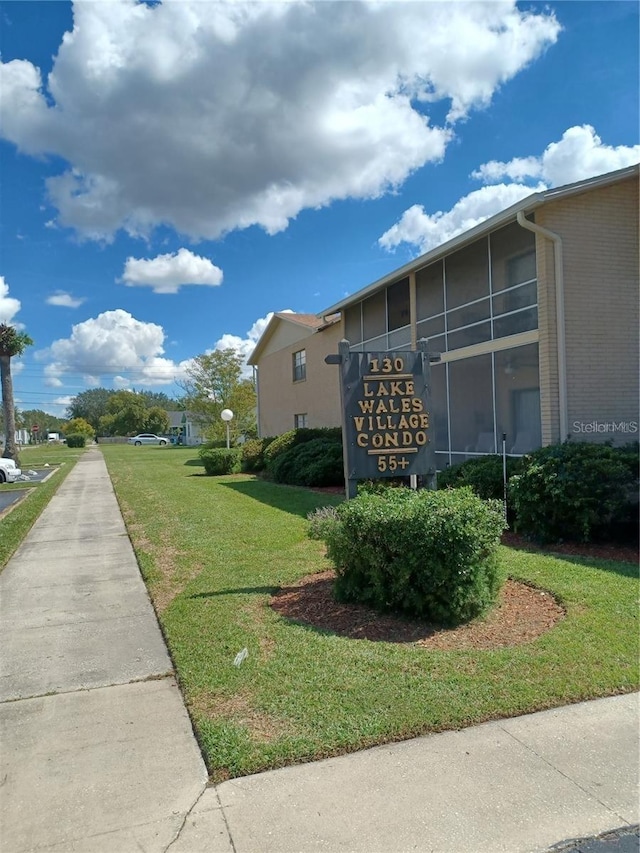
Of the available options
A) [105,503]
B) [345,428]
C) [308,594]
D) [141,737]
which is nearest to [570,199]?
[345,428]

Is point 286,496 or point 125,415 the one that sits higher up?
point 125,415

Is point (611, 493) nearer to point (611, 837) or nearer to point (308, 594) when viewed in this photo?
point (308, 594)

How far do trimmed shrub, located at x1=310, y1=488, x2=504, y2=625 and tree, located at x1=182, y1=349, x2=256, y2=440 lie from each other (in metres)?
31.7

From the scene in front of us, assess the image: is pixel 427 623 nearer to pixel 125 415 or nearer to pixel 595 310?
pixel 595 310

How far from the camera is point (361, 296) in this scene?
645 inches

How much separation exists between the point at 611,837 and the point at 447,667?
5.05 ft

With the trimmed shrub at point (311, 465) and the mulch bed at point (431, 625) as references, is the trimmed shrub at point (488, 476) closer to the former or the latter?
the mulch bed at point (431, 625)

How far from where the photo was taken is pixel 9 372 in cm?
3025

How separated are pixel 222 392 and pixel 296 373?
→ 14.7 metres

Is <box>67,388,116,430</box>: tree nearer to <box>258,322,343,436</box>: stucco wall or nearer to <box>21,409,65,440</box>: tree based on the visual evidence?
<box>21,409,65,440</box>: tree

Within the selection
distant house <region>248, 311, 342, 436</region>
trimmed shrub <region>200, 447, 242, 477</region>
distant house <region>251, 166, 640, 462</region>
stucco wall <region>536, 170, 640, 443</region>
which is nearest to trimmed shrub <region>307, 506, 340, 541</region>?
distant house <region>251, 166, 640, 462</region>

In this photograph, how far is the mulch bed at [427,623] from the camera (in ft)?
15.0

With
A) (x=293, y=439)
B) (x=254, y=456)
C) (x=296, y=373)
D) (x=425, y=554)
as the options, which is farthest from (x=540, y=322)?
(x=296, y=373)

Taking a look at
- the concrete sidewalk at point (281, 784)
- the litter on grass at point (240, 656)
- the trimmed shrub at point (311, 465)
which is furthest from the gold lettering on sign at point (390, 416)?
the trimmed shrub at point (311, 465)
